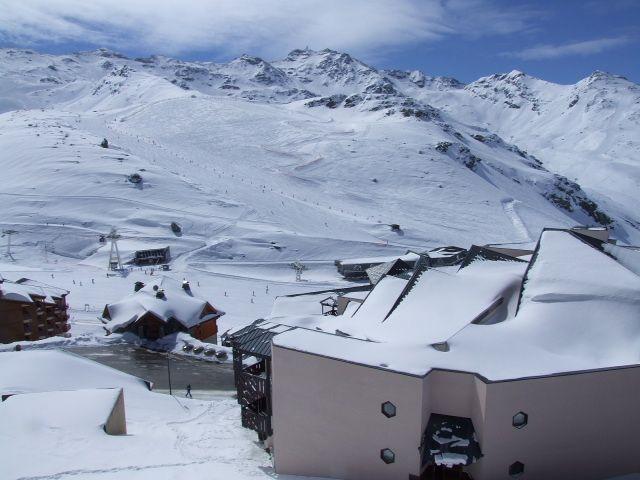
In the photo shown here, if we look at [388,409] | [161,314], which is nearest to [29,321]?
[161,314]

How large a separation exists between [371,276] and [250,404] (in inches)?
464

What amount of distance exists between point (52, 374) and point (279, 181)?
64902 mm

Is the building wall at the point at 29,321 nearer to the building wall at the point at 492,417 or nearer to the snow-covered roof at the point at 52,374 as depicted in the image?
the snow-covered roof at the point at 52,374

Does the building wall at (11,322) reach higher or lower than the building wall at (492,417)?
lower

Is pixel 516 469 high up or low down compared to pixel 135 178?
down

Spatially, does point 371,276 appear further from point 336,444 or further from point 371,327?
point 336,444

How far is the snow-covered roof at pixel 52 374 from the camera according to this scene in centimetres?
1725

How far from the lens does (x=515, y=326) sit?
12.6 meters

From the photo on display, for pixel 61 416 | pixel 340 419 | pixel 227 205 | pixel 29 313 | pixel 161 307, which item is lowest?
pixel 29 313

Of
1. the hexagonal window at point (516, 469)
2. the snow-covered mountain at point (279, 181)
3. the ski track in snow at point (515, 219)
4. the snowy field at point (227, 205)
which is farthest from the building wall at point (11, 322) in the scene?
the ski track in snow at point (515, 219)

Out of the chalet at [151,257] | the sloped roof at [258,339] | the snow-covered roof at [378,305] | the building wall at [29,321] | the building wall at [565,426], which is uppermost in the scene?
the snow-covered roof at [378,305]

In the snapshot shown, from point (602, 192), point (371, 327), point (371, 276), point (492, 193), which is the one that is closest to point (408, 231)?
point (492, 193)

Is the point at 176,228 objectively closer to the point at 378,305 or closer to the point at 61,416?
the point at 61,416

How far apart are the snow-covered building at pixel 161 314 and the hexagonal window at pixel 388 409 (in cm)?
1825
